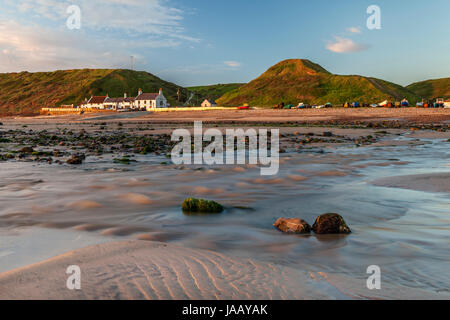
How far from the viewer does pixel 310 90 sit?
15025 cm

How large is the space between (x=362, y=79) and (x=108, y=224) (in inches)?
6249

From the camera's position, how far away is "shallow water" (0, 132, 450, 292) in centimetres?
425

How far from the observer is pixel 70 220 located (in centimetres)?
580

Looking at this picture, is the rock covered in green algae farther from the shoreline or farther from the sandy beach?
the shoreline

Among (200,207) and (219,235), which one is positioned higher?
(200,207)

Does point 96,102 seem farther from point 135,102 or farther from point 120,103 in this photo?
point 135,102

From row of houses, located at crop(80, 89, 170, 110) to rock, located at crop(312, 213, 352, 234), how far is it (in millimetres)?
129445

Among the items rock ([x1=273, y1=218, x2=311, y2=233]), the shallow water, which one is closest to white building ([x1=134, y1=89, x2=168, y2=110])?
the shallow water

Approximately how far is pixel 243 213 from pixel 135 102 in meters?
136

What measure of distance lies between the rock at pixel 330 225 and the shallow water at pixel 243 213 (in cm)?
19

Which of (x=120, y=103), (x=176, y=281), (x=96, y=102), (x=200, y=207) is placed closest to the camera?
(x=176, y=281)

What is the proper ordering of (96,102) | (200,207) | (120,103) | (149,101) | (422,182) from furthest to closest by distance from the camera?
1. (96,102)
2. (120,103)
3. (149,101)
4. (422,182)
5. (200,207)

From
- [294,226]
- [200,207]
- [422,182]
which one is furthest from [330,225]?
[422,182]

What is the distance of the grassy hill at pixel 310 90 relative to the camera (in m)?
138
